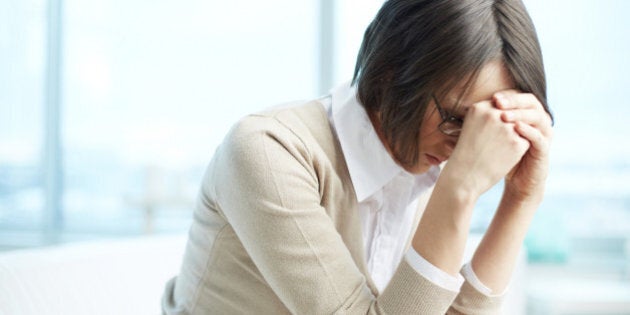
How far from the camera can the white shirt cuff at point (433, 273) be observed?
36.6 inches

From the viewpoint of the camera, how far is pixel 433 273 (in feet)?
3.06

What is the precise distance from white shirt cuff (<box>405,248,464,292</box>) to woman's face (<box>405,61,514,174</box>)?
0.20 metres

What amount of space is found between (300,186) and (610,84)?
271 centimetres

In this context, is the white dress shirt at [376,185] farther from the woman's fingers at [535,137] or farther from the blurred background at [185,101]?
the blurred background at [185,101]

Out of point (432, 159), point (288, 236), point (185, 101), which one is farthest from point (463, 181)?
point (185, 101)

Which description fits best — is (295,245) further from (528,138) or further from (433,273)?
(528,138)

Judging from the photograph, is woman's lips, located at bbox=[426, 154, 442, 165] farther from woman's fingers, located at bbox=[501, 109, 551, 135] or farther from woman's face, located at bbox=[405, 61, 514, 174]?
woman's fingers, located at bbox=[501, 109, 551, 135]

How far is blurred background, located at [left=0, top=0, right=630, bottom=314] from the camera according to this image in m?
3.25

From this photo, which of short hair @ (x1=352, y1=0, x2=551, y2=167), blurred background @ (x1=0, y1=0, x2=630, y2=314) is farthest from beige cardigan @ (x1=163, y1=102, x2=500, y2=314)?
blurred background @ (x1=0, y1=0, x2=630, y2=314)

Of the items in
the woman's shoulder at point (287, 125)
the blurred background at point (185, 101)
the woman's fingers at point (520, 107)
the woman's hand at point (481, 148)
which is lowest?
the blurred background at point (185, 101)

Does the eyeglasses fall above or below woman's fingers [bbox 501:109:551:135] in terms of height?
below

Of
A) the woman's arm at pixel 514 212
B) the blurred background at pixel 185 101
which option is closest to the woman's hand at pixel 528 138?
the woman's arm at pixel 514 212

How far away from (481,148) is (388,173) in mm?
217

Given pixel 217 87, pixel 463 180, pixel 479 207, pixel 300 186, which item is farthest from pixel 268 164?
pixel 217 87
